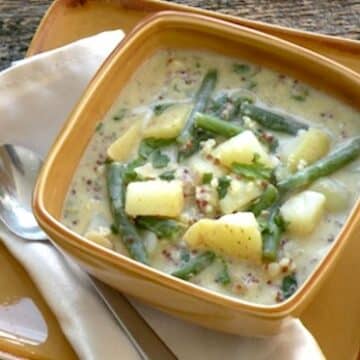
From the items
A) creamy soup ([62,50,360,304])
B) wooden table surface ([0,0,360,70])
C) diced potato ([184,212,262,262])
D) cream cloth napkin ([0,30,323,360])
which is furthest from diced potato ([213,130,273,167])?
wooden table surface ([0,0,360,70])

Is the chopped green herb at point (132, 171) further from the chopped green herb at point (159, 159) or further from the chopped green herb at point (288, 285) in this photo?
the chopped green herb at point (288, 285)

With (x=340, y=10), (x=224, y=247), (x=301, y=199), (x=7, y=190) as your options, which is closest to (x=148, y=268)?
(x=224, y=247)

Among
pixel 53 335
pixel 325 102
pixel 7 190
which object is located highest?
pixel 325 102

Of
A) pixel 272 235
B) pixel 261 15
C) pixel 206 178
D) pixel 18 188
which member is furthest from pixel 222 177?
pixel 261 15

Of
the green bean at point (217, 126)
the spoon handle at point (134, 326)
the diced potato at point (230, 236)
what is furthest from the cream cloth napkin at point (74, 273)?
the green bean at point (217, 126)

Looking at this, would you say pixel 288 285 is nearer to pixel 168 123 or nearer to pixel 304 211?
pixel 304 211

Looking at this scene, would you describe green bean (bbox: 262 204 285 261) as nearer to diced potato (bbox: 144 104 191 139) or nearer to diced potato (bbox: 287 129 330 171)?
diced potato (bbox: 287 129 330 171)

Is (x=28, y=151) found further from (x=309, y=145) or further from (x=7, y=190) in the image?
(x=309, y=145)
